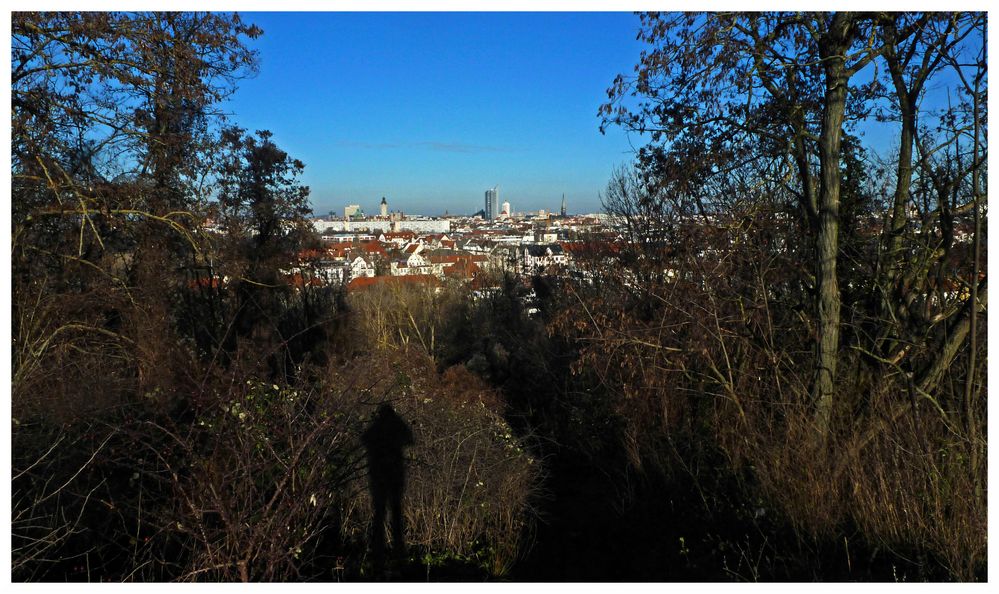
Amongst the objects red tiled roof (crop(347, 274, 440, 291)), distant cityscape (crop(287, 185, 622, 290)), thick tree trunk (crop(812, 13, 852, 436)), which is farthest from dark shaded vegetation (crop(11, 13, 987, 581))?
red tiled roof (crop(347, 274, 440, 291))

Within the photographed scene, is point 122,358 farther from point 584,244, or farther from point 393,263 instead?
point 393,263

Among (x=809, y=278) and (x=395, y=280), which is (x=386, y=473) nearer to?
(x=809, y=278)

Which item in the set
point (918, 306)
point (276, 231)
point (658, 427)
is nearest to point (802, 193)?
point (918, 306)

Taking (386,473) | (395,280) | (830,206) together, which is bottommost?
(386,473)

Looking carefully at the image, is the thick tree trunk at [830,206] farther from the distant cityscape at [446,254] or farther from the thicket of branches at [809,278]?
the distant cityscape at [446,254]

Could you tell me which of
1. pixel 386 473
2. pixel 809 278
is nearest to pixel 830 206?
pixel 809 278

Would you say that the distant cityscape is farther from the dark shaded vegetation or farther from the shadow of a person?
the shadow of a person

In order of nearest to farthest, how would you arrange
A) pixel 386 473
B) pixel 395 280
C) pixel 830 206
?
pixel 386 473, pixel 830 206, pixel 395 280
